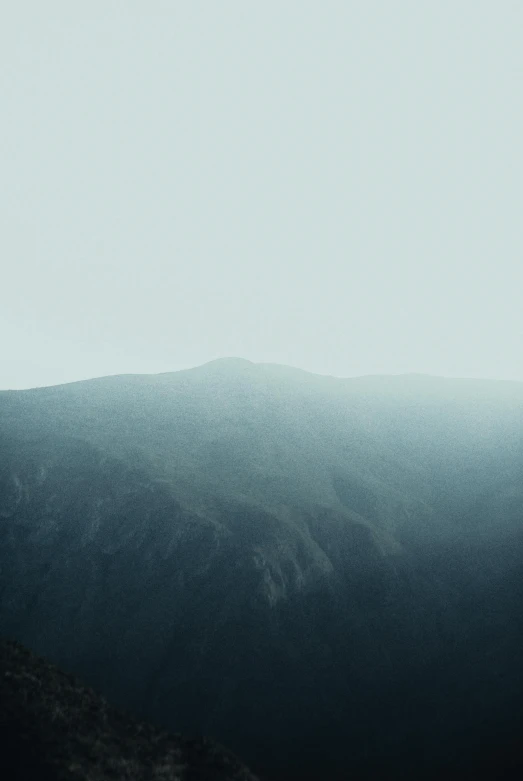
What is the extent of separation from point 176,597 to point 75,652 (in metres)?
9.65

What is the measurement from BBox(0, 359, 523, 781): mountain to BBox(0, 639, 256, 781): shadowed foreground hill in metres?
7.49

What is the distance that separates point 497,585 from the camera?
43.7 m

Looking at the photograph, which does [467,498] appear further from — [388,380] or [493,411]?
[388,380]

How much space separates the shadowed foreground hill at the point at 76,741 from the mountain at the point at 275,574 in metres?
7.49

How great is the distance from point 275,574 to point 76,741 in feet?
80.0

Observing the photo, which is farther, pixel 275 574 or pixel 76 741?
pixel 275 574

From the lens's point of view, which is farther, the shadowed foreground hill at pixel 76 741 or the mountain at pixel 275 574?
the mountain at pixel 275 574

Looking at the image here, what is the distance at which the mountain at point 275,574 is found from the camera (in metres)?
30.9

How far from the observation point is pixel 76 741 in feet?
63.8

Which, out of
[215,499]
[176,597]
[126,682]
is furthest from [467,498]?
[126,682]

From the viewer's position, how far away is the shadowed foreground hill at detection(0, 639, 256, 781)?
56.4 ft

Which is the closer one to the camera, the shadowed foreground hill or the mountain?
the shadowed foreground hill

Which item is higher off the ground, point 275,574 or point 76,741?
point 76,741

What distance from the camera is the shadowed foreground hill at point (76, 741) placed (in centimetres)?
1720
